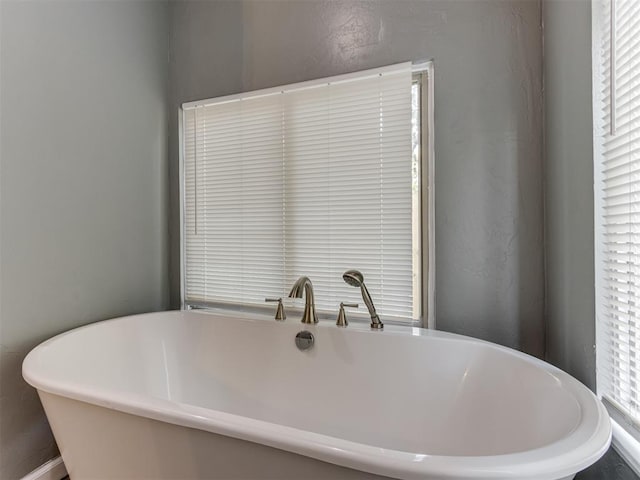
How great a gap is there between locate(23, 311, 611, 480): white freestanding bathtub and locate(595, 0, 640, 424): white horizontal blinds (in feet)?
0.42

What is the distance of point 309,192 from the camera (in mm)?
1759

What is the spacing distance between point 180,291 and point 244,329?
2.09 feet

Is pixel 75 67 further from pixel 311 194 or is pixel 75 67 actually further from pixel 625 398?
pixel 625 398

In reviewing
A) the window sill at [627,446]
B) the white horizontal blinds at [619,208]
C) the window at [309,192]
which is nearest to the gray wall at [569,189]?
the white horizontal blinds at [619,208]

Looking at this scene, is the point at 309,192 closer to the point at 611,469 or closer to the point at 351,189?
the point at 351,189

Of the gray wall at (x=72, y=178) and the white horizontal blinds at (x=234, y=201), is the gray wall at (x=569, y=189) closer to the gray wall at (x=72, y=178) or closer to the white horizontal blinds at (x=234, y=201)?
the white horizontal blinds at (x=234, y=201)

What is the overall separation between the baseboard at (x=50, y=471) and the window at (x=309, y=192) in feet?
3.05

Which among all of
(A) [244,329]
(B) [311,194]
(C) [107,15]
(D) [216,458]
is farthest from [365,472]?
(C) [107,15]

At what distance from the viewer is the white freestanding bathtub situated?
2.26ft

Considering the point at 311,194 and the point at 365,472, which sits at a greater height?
the point at 311,194

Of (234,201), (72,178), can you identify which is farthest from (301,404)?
(72,178)

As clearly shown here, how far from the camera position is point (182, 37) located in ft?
6.73

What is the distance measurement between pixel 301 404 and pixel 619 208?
1.35 meters

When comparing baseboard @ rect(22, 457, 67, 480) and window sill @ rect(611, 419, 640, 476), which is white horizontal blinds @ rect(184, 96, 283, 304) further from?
window sill @ rect(611, 419, 640, 476)
